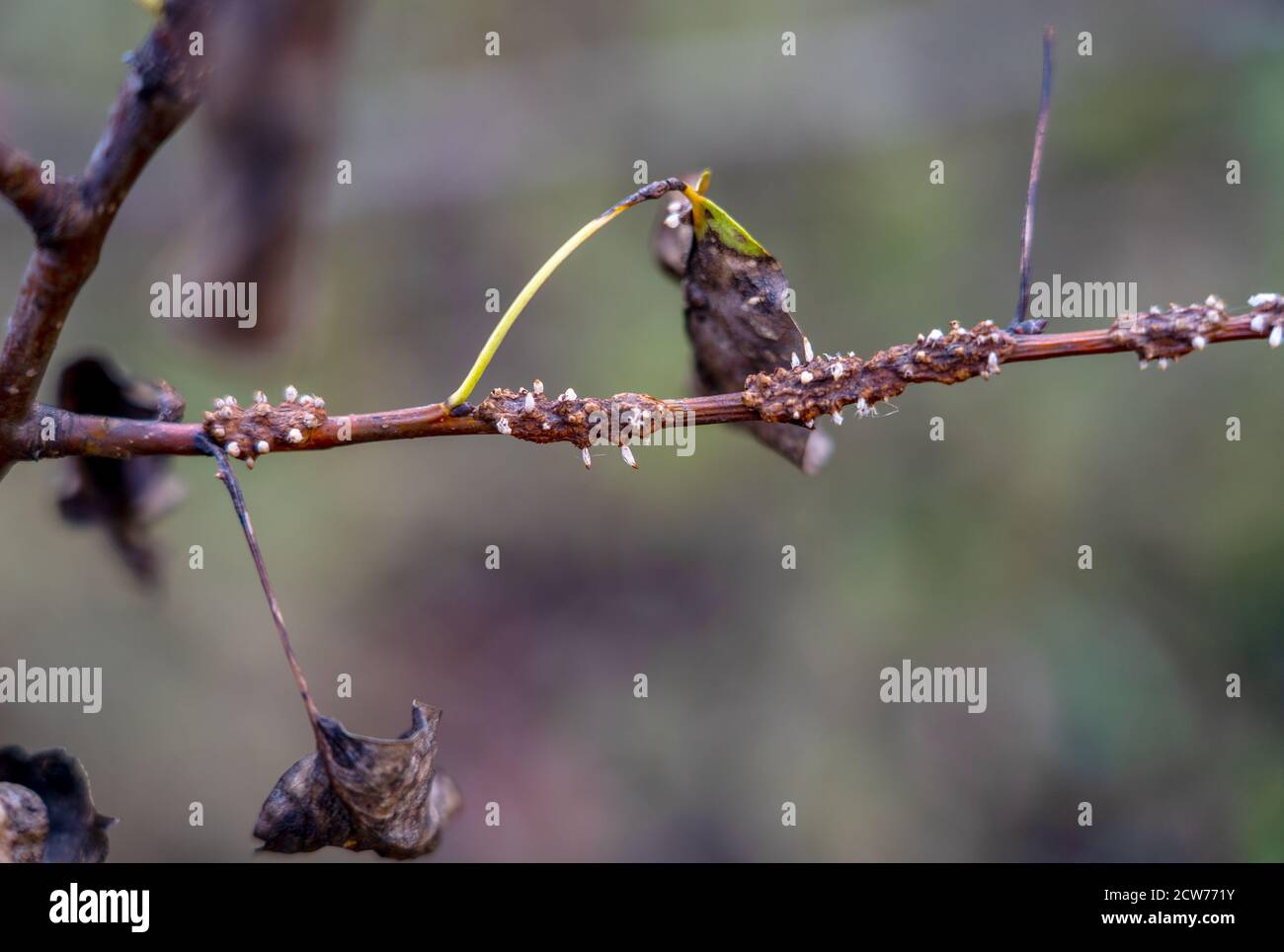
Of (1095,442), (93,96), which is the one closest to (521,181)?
(93,96)

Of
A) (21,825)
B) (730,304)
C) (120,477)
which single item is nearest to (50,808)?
(21,825)

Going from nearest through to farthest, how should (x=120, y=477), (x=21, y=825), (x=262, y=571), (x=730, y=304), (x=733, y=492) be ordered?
1. (x=262, y=571)
2. (x=21, y=825)
3. (x=730, y=304)
4. (x=120, y=477)
5. (x=733, y=492)

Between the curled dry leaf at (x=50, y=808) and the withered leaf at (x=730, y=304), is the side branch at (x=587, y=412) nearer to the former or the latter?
the withered leaf at (x=730, y=304)

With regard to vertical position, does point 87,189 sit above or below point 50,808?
above

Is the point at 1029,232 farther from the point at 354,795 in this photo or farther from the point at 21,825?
the point at 21,825

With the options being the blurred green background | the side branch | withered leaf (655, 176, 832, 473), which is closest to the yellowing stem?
the side branch

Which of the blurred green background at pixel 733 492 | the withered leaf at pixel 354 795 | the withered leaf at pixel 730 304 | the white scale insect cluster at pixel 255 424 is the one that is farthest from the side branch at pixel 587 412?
the blurred green background at pixel 733 492
